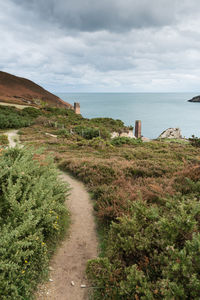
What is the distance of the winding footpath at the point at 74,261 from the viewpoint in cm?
351

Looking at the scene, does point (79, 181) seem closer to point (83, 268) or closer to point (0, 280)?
point (83, 268)

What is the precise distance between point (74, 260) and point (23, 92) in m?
48.5

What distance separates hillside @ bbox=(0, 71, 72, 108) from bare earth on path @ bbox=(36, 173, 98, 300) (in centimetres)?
3875

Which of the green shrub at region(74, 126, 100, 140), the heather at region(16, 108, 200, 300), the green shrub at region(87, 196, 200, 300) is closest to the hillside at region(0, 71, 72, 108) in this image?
the green shrub at region(74, 126, 100, 140)

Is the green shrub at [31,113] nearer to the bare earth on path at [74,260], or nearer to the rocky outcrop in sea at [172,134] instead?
the rocky outcrop in sea at [172,134]

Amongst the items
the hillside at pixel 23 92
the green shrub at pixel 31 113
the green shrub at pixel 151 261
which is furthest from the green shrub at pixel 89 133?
the hillside at pixel 23 92

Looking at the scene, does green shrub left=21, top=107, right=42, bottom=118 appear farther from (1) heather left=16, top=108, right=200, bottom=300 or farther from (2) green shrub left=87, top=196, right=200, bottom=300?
(2) green shrub left=87, top=196, right=200, bottom=300

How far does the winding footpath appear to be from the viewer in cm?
351

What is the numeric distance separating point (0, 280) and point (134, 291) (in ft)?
7.59

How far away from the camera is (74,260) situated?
4.24 metres

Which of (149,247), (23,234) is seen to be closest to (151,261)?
(149,247)

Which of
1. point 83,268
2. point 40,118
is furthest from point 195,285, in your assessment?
point 40,118

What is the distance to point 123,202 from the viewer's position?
19.1 feet

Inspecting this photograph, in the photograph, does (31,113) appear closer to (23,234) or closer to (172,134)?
(172,134)
